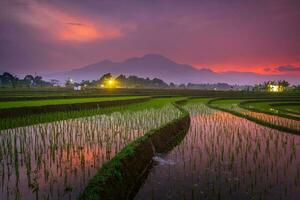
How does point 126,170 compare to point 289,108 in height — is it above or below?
above

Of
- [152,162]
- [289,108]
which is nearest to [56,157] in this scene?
[152,162]

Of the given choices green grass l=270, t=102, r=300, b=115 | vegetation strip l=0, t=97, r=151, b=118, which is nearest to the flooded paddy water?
vegetation strip l=0, t=97, r=151, b=118

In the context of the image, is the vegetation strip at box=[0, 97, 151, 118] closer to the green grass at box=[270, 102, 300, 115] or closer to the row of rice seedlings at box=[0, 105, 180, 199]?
the row of rice seedlings at box=[0, 105, 180, 199]

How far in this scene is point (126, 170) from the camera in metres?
8.67

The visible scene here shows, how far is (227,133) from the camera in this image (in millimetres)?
16328

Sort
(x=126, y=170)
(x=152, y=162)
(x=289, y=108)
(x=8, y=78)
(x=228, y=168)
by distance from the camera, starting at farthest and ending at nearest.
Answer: (x=8, y=78) < (x=289, y=108) < (x=152, y=162) < (x=228, y=168) < (x=126, y=170)

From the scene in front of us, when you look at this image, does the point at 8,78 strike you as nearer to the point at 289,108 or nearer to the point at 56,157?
the point at 289,108

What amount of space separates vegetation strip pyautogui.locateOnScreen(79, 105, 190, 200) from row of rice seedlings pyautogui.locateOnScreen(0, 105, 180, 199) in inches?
34.8

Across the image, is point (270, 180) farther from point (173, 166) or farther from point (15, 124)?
point (15, 124)

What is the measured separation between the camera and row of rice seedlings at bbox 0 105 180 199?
7.71 m

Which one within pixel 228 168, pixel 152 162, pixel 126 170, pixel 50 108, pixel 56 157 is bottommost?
pixel 152 162

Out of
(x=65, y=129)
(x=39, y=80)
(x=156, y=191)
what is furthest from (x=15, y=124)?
(x=39, y=80)

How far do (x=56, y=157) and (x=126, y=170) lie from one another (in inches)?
127

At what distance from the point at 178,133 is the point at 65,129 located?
19.7ft
